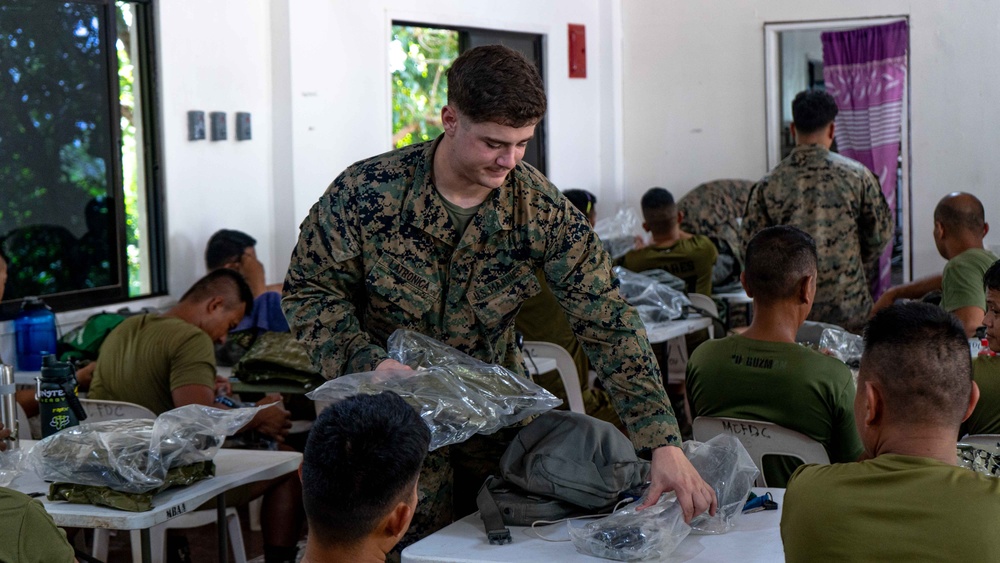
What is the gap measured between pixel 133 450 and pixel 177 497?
15 centimetres

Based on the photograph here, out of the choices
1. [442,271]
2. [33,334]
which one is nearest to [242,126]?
[33,334]

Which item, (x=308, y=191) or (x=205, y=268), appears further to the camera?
(x=308, y=191)

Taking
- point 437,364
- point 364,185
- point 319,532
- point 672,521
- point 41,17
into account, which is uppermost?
point 41,17

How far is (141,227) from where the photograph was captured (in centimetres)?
567

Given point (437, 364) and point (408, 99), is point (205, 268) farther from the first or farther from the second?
point (408, 99)

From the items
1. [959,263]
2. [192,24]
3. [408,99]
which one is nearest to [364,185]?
[959,263]

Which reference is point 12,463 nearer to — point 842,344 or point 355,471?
point 355,471

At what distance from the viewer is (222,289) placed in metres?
3.97

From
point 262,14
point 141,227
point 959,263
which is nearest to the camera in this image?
point 959,263

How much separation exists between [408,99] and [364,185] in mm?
9075

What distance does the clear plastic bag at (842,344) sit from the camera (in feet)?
12.5

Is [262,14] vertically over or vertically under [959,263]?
over

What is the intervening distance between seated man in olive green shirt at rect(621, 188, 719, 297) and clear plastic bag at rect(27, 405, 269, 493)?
3538 millimetres

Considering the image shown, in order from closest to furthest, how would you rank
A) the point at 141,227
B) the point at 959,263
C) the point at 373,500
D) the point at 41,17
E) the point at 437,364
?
1. the point at 373,500
2. the point at 437,364
3. the point at 959,263
4. the point at 41,17
5. the point at 141,227
